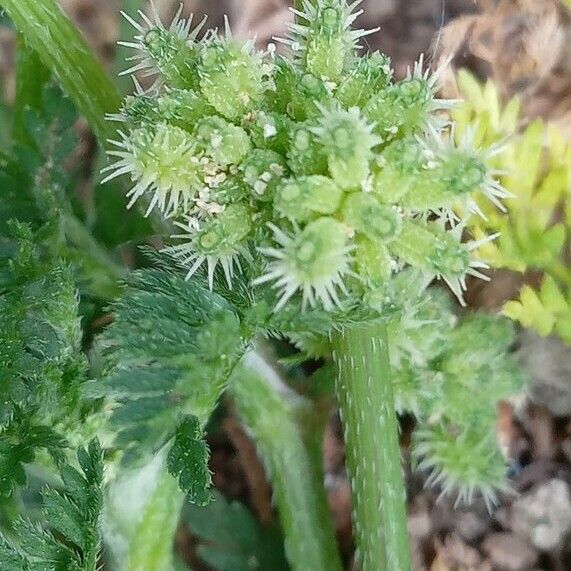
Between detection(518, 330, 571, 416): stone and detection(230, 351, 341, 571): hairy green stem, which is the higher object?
detection(230, 351, 341, 571): hairy green stem

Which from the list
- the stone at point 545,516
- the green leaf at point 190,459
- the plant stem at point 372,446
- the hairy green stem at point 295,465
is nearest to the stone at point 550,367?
the stone at point 545,516

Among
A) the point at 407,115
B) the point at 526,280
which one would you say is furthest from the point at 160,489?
the point at 526,280

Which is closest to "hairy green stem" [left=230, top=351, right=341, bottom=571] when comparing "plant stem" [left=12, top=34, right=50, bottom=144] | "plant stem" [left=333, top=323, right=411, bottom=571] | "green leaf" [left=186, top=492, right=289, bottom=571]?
"green leaf" [left=186, top=492, right=289, bottom=571]

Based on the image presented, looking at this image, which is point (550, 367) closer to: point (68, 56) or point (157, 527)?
A: point (157, 527)

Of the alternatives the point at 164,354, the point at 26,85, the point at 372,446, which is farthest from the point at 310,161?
the point at 26,85

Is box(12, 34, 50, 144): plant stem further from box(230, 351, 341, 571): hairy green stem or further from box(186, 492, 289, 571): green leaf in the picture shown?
box(186, 492, 289, 571): green leaf

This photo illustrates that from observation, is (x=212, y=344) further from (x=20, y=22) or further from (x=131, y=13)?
(x=131, y=13)

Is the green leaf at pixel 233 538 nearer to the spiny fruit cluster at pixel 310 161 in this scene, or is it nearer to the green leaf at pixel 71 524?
the green leaf at pixel 71 524
